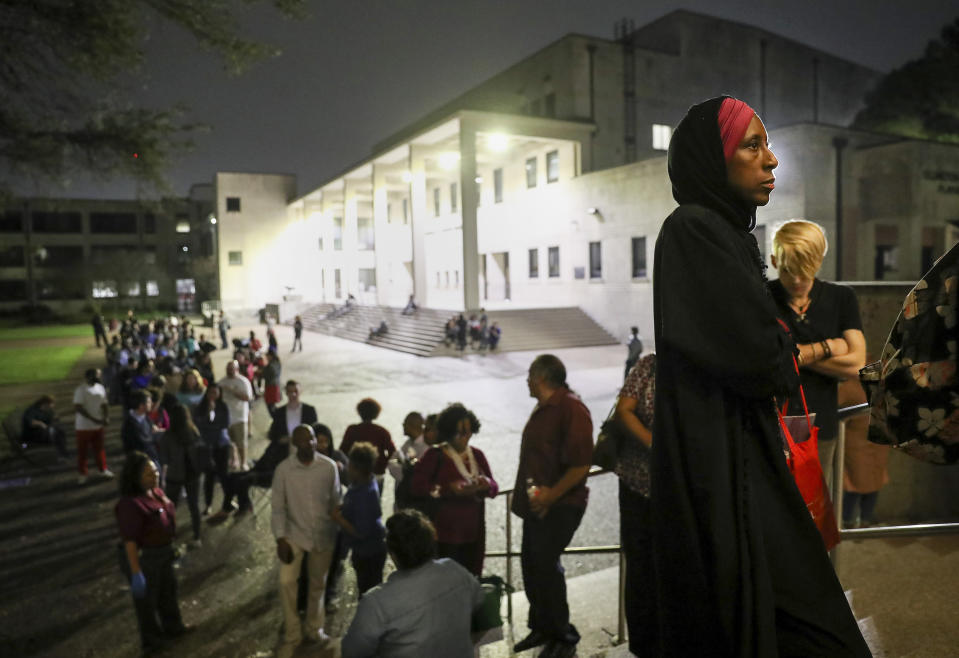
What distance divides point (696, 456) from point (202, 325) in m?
54.4

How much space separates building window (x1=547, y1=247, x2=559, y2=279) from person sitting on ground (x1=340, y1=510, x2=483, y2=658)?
3151cm

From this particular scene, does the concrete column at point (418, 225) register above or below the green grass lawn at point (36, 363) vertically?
above

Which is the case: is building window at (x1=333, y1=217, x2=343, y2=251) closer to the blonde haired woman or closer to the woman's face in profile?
the blonde haired woman

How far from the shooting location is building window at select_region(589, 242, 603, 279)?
3088 centimetres

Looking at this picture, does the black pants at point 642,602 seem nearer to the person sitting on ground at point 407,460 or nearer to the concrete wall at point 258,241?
the person sitting on ground at point 407,460

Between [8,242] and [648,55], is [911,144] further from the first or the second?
[8,242]

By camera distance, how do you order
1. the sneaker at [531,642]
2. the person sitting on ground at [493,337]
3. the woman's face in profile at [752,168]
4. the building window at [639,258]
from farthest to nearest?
the building window at [639,258]
the person sitting on ground at [493,337]
the sneaker at [531,642]
the woman's face in profile at [752,168]

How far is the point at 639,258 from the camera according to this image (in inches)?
1126

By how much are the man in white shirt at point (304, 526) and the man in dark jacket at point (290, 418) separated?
9.53ft

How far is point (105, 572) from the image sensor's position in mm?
6867

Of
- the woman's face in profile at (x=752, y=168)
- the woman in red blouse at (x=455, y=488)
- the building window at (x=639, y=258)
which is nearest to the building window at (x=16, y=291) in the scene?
the building window at (x=639, y=258)

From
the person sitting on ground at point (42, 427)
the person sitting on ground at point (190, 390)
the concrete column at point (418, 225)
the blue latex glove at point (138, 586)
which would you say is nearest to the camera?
the blue latex glove at point (138, 586)

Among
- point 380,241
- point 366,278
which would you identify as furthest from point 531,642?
point 366,278

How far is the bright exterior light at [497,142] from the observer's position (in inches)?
1281
